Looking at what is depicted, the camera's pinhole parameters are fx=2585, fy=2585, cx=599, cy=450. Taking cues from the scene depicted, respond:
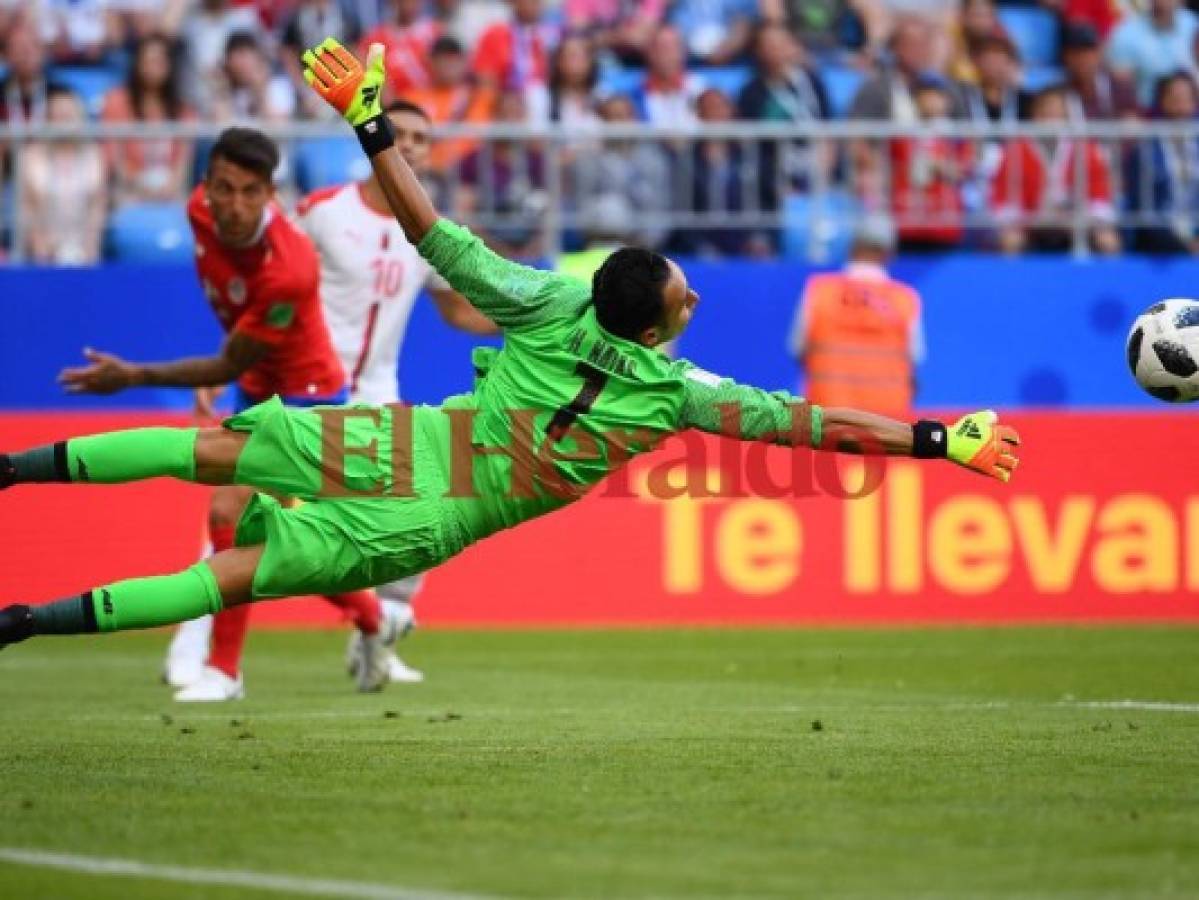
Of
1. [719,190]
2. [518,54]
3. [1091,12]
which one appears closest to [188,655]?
[719,190]

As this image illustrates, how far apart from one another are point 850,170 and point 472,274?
437 inches

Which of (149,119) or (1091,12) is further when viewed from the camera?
(1091,12)

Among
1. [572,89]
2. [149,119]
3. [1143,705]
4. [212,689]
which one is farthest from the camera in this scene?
[572,89]

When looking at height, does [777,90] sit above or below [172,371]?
above

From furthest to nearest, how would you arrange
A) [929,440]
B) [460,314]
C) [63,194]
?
[63,194]
[460,314]
[929,440]

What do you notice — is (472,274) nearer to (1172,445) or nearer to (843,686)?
(843,686)

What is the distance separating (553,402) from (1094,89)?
13.5 m

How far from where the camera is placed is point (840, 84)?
22234mm

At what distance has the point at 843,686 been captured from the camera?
1343cm

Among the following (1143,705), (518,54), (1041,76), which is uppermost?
(518,54)

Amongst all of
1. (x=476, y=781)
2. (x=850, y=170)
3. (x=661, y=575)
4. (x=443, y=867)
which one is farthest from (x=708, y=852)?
(x=850, y=170)

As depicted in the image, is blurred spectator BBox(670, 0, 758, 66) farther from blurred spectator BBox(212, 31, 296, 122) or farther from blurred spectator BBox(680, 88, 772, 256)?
blurred spectator BBox(212, 31, 296, 122)

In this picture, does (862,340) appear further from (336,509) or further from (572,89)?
(336,509)

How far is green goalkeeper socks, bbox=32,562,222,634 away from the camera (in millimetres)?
9430
